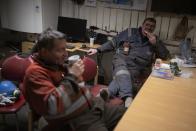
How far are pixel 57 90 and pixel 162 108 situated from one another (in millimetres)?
738

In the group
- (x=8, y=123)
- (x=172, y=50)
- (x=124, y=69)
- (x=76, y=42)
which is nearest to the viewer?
(x=8, y=123)

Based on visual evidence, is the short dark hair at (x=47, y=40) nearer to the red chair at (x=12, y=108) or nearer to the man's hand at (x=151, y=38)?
the red chair at (x=12, y=108)

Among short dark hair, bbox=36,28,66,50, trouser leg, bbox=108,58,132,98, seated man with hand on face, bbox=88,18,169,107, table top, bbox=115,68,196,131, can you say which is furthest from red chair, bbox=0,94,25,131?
seated man with hand on face, bbox=88,18,169,107

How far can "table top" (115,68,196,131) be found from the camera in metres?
1.41

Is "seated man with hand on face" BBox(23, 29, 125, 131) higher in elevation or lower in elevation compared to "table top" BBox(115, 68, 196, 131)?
higher

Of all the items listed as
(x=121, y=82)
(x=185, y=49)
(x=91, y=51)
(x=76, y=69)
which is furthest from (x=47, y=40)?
(x=185, y=49)

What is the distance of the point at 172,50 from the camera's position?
363cm

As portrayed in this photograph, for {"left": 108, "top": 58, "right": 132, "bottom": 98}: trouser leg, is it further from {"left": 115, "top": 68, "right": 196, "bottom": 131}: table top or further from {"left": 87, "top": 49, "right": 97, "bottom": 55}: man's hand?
{"left": 115, "top": 68, "right": 196, "bottom": 131}: table top

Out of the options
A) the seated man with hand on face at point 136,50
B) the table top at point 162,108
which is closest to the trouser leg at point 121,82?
the seated man with hand on face at point 136,50

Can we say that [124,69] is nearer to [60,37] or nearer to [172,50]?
[172,50]

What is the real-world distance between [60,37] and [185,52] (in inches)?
86.9

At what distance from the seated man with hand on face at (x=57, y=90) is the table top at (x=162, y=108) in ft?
0.90

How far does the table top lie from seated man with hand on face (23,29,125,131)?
27 cm

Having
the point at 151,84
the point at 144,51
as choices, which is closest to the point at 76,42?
the point at 144,51
